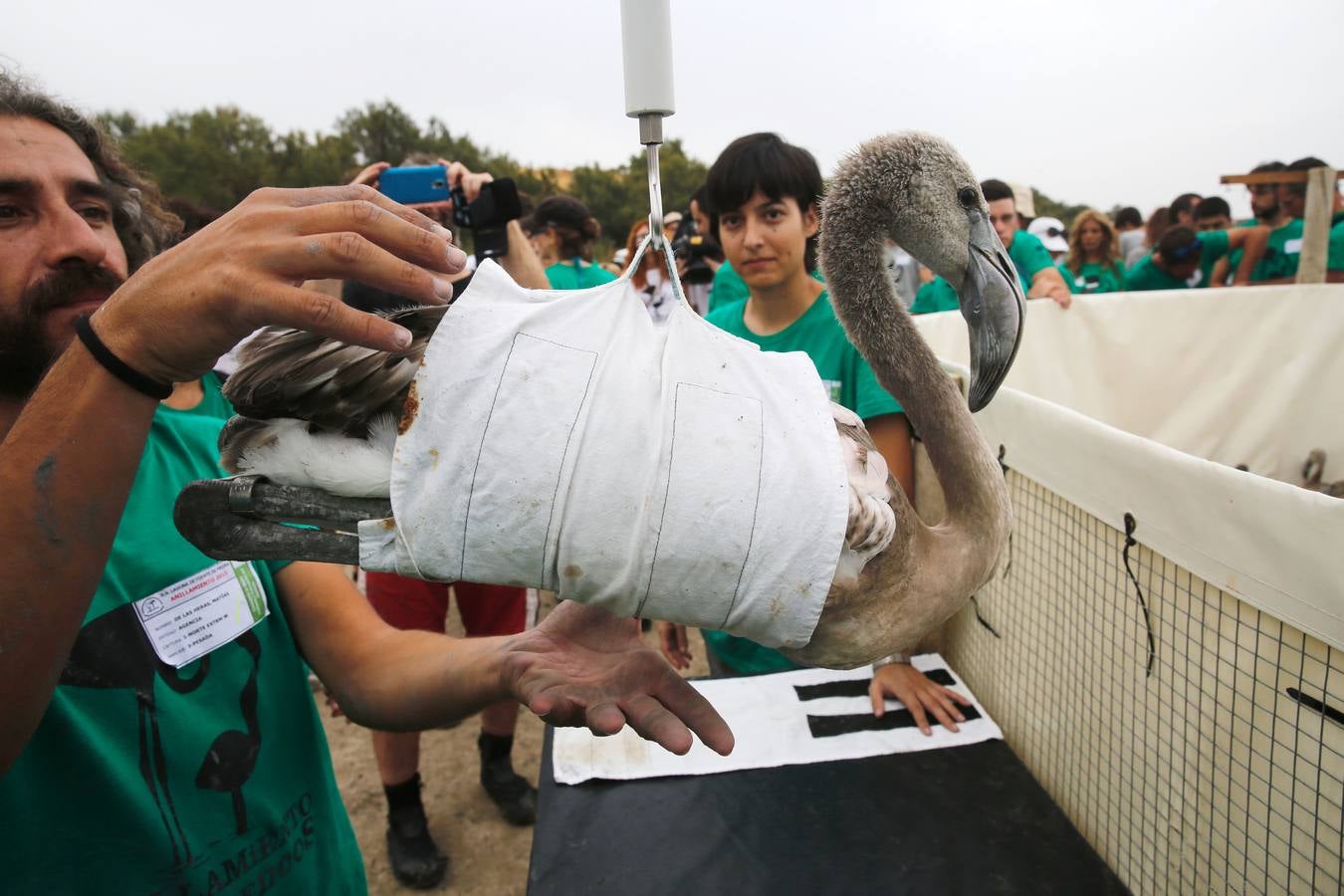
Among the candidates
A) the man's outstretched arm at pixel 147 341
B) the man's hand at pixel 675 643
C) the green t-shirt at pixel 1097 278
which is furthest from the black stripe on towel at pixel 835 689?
the green t-shirt at pixel 1097 278

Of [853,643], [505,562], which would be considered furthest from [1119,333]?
[505,562]

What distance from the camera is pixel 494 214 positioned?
8.20 ft

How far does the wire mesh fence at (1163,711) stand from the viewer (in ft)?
4.55

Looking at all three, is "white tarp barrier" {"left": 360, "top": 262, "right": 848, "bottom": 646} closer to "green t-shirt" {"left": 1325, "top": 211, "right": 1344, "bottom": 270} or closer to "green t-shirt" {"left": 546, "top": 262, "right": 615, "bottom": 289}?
"green t-shirt" {"left": 546, "top": 262, "right": 615, "bottom": 289}

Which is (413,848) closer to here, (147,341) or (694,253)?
(147,341)

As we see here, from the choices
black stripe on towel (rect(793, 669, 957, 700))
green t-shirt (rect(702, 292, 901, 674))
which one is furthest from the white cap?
black stripe on towel (rect(793, 669, 957, 700))

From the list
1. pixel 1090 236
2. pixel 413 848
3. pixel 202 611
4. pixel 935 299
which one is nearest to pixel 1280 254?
pixel 1090 236

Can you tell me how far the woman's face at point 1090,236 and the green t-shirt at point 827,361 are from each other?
5.90 m

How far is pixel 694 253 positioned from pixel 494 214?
12.2 ft

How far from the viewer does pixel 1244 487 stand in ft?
4.45

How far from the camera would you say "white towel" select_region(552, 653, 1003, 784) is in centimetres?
228

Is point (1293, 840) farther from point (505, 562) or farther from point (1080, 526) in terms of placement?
point (505, 562)

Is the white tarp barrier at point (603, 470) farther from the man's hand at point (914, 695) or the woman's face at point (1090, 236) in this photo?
the woman's face at point (1090, 236)

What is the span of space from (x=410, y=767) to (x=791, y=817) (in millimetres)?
1844
